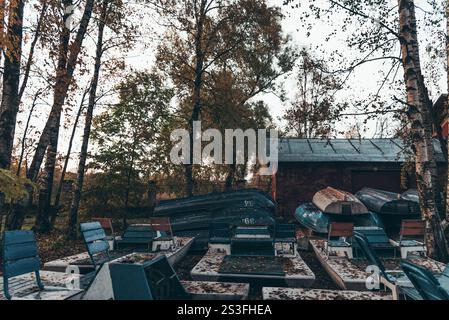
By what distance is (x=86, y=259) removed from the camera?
8555 millimetres

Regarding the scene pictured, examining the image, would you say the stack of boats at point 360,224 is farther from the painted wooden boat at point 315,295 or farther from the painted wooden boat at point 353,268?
the painted wooden boat at point 315,295

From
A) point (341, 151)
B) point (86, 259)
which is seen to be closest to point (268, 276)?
point (86, 259)

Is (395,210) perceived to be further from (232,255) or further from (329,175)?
(232,255)

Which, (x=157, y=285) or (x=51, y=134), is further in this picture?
(x=51, y=134)

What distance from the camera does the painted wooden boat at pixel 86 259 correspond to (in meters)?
7.89

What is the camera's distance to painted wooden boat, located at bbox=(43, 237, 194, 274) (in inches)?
311

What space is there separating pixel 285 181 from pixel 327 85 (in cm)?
990

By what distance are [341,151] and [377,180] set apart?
9.29ft

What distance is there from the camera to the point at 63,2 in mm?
11070

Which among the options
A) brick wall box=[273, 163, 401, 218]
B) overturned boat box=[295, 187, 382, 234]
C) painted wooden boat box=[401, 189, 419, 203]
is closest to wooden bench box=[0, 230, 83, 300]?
overturned boat box=[295, 187, 382, 234]

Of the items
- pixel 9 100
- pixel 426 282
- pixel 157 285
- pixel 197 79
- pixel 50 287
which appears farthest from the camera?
pixel 197 79

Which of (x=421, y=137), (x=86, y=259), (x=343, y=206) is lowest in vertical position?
(x=86, y=259)
